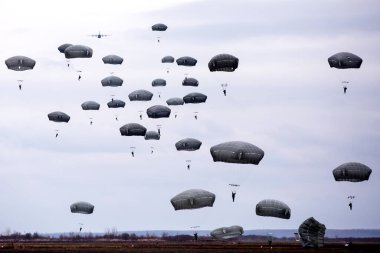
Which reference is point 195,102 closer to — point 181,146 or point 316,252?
point 181,146

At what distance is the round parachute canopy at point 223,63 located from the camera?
262ft

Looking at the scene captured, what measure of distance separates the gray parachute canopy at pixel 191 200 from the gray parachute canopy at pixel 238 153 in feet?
14.5

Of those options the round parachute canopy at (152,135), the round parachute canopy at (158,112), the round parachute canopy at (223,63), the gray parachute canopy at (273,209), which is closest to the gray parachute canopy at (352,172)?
the gray parachute canopy at (273,209)

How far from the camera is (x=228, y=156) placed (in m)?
68.3

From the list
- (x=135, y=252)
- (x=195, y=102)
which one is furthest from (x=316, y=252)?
(x=195, y=102)

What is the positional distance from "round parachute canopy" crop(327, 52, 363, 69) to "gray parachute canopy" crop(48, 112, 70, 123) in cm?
3655

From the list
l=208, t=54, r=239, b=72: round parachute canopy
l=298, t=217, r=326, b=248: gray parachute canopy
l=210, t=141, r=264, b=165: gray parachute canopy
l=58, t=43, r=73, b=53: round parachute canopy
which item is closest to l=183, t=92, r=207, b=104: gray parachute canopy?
l=208, t=54, r=239, b=72: round parachute canopy

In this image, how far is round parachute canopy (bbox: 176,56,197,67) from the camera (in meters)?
92.8

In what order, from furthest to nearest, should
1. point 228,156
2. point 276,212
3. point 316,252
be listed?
point 276,212 < point 228,156 < point 316,252

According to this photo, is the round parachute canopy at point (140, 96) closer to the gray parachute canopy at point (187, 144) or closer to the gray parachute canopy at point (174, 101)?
the gray parachute canopy at point (174, 101)

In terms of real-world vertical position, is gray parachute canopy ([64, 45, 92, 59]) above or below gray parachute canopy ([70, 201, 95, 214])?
above

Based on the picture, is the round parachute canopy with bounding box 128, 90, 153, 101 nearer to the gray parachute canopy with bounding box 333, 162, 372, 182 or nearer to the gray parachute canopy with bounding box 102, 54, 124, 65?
the gray parachute canopy with bounding box 102, 54, 124, 65

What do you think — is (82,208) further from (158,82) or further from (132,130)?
(158,82)

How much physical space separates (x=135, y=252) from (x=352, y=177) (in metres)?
24.4
